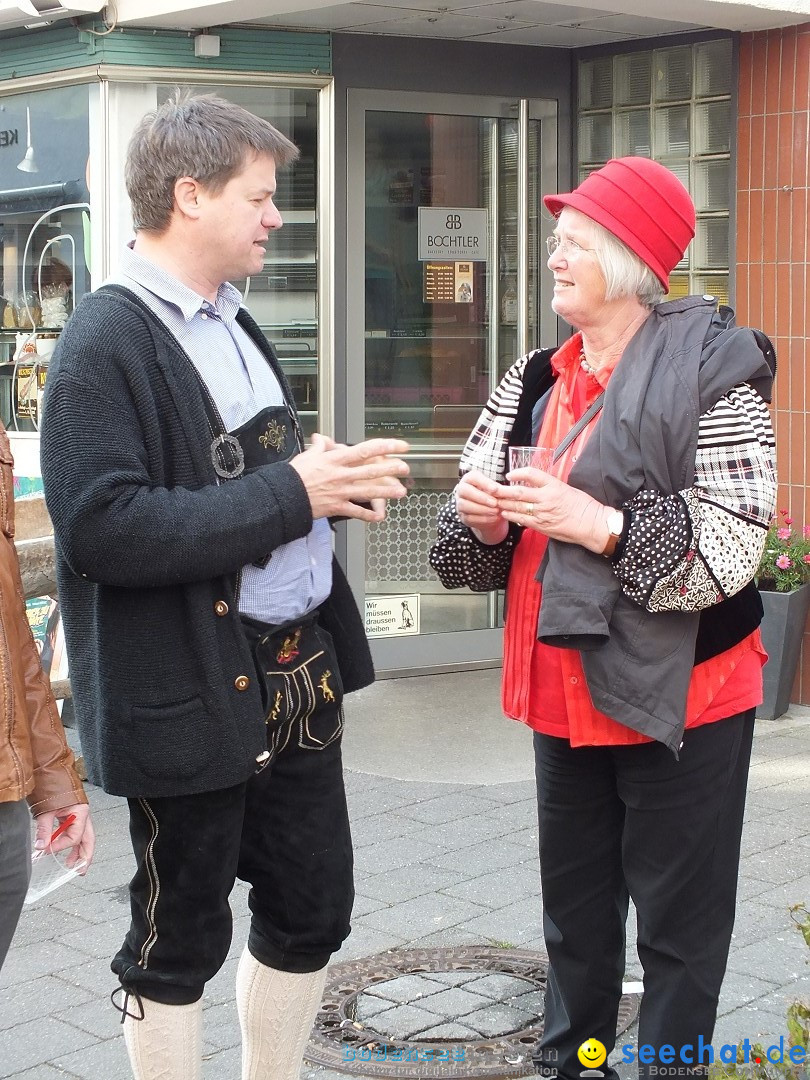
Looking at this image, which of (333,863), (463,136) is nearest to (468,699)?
(463,136)

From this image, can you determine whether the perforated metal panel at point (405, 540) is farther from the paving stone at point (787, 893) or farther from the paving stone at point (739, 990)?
the paving stone at point (739, 990)

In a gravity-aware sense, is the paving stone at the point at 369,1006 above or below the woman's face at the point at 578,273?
below

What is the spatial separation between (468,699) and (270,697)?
180 inches

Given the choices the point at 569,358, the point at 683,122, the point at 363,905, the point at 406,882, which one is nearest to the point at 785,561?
the point at 683,122

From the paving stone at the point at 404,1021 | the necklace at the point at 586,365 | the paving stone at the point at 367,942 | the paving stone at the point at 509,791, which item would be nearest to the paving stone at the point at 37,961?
the paving stone at the point at 367,942

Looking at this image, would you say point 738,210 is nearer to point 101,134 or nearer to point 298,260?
point 298,260

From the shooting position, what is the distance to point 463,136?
24.5 feet

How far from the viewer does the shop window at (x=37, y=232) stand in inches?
275

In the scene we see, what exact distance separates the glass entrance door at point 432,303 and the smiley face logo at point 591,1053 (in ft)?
14.5

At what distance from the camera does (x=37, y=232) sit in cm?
732

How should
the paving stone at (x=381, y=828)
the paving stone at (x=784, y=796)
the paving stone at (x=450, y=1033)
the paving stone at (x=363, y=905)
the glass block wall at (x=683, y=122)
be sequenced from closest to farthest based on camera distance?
the paving stone at (x=450, y=1033), the paving stone at (x=363, y=905), the paving stone at (x=381, y=828), the paving stone at (x=784, y=796), the glass block wall at (x=683, y=122)

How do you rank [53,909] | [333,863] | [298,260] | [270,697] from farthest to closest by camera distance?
[298,260] < [53,909] < [333,863] < [270,697]

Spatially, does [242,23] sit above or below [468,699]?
above

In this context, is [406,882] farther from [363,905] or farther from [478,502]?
[478,502]
